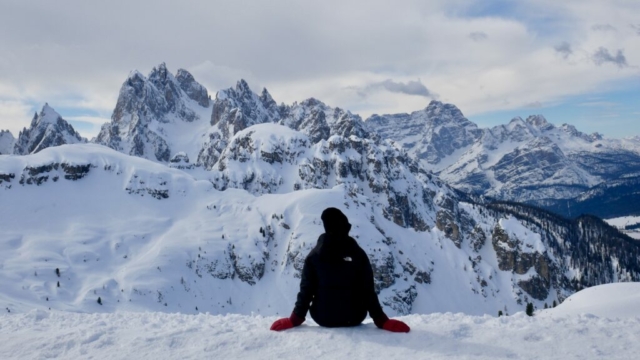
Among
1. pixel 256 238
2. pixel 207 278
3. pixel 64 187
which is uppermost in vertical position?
pixel 64 187

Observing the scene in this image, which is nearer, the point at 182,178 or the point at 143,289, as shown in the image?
the point at 143,289

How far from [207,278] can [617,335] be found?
118931 millimetres

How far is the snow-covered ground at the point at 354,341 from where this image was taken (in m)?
9.51

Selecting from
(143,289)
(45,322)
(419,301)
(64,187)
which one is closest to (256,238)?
(143,289)

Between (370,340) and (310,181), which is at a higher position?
(310,181)

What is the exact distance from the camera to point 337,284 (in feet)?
34.9

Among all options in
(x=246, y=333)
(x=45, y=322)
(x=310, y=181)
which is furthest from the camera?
(x=310, y=181)

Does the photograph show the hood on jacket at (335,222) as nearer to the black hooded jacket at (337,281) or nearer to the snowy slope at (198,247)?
the black hooded jacket at (337,281)

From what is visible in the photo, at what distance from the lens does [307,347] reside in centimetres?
983

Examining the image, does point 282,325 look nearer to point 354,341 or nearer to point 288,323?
point 288,323

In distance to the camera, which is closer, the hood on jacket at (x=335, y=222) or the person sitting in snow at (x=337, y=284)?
the hood on jacket at (x=335, y=222)

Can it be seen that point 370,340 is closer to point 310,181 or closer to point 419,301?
point 419,301

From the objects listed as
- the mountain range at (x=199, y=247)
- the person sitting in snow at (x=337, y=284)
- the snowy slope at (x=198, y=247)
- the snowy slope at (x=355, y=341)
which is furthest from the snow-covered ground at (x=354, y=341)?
the mountain range at (x=199, y=247)

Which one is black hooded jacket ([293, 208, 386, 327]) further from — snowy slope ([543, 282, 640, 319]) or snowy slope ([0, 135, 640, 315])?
snowy slope ([0, 135, 640, 315])
